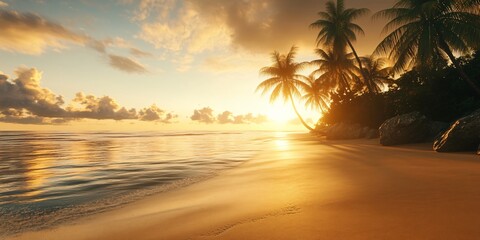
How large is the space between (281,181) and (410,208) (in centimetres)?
259

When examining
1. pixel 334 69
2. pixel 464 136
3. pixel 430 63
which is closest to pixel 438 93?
pixel 430 63

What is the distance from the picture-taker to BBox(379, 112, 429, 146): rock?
1286 centimetres

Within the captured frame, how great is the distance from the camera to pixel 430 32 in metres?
16.5

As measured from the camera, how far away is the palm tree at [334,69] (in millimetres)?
30919

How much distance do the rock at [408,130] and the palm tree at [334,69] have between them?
18660mm

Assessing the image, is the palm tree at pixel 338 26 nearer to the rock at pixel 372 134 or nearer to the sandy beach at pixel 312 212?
the rock at pixel 372 134

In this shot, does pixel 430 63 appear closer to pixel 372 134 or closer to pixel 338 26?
pixel 372 134

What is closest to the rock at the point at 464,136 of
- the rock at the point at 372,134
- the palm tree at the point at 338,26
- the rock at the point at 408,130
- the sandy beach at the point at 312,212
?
the rock at the point at 408,130

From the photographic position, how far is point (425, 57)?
1661 centimetres

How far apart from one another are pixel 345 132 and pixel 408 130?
32.0ft

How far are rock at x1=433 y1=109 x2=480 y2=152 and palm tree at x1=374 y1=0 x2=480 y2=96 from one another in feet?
25.2

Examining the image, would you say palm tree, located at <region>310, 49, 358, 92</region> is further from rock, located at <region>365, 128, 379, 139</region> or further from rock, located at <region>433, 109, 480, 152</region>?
rock, located at <region>433, 109, 480, 152</region>

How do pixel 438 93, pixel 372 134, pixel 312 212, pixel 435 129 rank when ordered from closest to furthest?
pixel 312 212 → pixel 435 129 → pixel 438 93 → pixel 372 134

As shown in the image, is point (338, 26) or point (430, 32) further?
point (338, 26)
